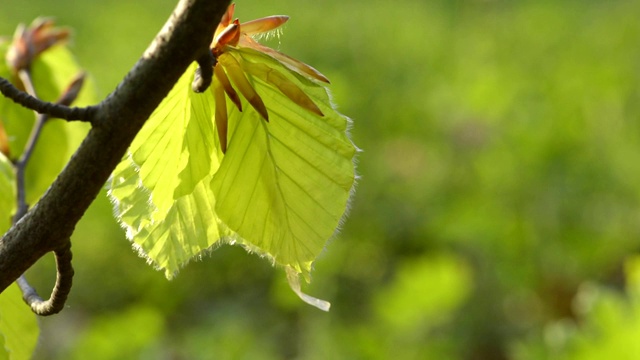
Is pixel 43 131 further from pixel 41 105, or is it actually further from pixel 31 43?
pixel 41 105

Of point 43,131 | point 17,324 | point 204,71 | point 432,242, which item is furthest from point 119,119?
point 432,242

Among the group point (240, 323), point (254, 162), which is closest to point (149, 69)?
point (254, 162)

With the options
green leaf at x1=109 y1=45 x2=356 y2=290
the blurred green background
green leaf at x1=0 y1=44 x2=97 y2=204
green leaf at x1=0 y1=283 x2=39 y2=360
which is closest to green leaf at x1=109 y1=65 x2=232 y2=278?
green leaf at x1=109 y1=45 x2=356 y2=290

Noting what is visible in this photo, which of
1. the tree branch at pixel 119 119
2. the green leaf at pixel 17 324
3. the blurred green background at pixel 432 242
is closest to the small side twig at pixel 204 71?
the tree branch at pixel 119 119

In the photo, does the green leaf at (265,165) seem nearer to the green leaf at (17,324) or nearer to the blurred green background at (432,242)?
the green leaf at (17,324)

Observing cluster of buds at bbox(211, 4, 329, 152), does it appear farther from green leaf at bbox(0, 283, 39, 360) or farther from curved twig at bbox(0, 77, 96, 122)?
green leaf at bbox(0, 283, 39, 360)

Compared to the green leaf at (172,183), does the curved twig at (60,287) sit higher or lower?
lower

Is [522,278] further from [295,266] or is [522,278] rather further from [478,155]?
[295,266]
